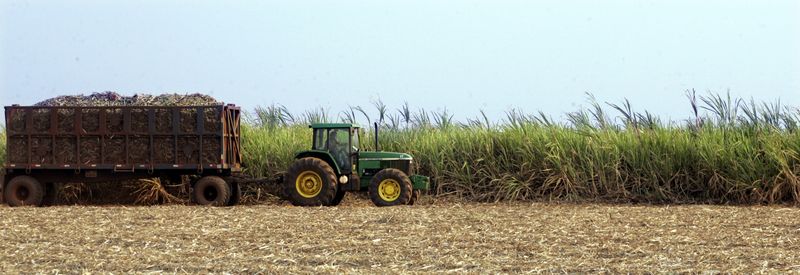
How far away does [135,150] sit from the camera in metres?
18.2

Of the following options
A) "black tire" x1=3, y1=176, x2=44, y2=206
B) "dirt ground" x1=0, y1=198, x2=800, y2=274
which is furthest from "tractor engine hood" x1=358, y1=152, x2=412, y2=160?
"black tire" x1=3, y1=176, x2=44, y2=206

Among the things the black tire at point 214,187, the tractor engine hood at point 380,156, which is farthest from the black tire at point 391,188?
the black tire at point 214,187

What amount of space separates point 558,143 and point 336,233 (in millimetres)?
7298

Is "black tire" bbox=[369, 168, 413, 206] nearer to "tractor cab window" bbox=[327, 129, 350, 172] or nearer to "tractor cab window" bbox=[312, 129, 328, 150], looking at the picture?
"tractor cab window" bbox=[327, 129, 350, 172]

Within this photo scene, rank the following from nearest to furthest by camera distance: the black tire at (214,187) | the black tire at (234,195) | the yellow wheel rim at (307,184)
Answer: the yellow wheel rim at (307,184), the black tire at (214,187), the black tire at (234,195)

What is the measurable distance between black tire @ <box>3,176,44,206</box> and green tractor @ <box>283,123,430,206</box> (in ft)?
15.2

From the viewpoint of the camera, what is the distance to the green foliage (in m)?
18.0

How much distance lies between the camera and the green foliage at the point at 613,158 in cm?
1800

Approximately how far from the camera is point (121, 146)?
18.2 m

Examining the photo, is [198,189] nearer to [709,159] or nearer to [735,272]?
[709,159]

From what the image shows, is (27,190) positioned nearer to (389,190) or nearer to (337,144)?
(337,144)

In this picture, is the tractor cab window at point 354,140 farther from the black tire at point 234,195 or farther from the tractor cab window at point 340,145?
the black tire at point 234,195

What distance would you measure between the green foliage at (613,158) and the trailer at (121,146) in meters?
1.85

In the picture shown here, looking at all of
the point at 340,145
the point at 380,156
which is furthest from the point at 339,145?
the point at 380,156
